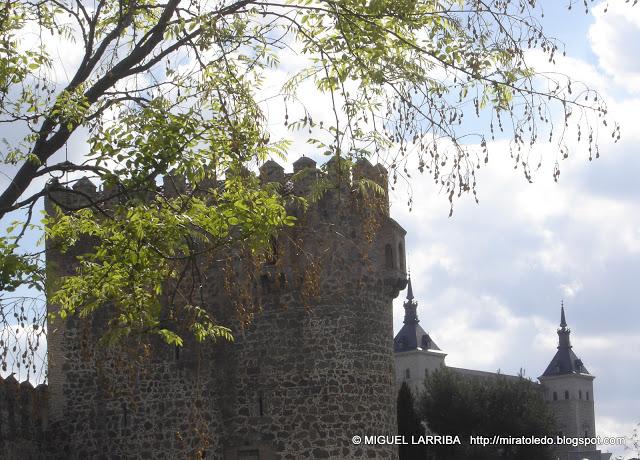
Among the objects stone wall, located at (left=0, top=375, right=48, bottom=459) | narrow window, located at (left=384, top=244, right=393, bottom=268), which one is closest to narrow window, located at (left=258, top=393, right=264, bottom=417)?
narrow window, located at (left=384, top=244, right=393, bottom=268)

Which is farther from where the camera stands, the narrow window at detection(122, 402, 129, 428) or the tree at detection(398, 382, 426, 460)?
the tree at detection(398, 382, 426, 460)

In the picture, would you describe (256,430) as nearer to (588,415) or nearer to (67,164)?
(67,164)

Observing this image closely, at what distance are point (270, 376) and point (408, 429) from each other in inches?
497

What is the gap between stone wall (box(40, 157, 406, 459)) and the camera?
20156 millimetres

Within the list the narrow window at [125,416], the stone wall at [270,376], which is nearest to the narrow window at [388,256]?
the stone wall at [270,376]

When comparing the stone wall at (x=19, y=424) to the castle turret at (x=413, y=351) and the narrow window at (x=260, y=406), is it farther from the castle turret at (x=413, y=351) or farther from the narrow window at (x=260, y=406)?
the castle turret at (x=413, y=351)

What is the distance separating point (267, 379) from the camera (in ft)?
67.2

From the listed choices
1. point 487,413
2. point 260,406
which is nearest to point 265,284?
point 260,406

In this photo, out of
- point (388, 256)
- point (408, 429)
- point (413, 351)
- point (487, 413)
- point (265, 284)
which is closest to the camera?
point (265, 284)

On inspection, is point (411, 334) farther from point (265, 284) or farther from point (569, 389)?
point (265, 284)

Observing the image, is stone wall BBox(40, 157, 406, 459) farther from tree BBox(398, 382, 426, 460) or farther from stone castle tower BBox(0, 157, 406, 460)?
tree BBox(398, 382, 426, 460)

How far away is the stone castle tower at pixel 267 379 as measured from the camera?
20156mm

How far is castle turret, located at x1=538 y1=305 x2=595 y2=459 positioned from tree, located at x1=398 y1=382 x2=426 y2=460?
2256 inches

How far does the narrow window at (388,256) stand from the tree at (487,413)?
1959 centimetres
